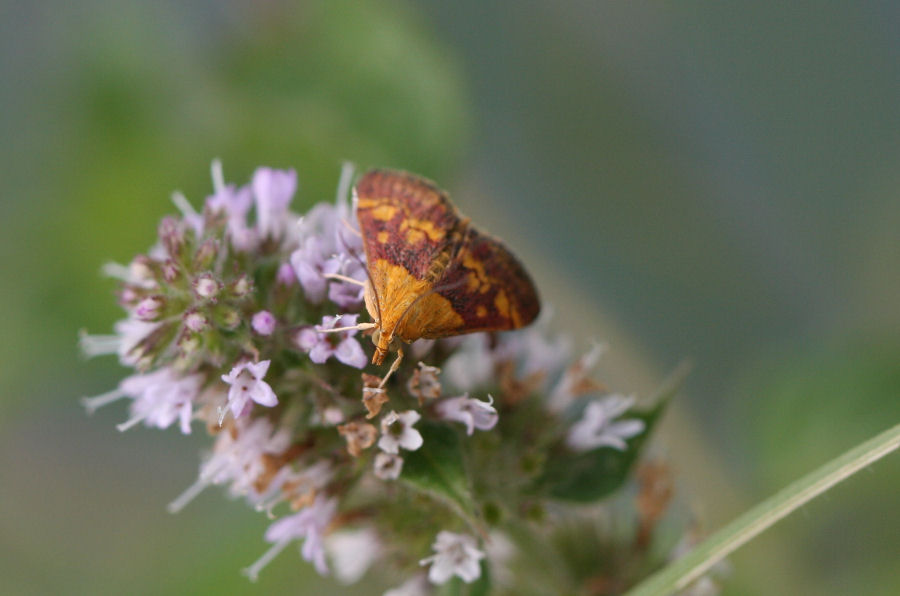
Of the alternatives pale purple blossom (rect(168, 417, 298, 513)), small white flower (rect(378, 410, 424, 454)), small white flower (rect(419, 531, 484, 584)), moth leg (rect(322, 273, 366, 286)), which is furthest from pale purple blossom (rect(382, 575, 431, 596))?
moth leg (rect(322, 273, 366, 286))

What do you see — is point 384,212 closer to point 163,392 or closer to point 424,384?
point 424,384

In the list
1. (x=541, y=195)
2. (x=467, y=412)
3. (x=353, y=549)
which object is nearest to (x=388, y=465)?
(x=467, y=412)

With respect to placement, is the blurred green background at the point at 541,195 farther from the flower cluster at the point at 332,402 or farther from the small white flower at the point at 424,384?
the small white flower at the point at 424,384

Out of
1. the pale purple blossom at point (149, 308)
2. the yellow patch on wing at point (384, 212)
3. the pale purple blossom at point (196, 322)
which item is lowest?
the pale purple blossom at point (196, 322)

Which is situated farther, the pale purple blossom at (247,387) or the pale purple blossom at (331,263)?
the pale purple blossom at (331,263)

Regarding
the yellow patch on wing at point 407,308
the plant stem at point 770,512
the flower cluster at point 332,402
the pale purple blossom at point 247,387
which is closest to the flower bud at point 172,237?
the flower cluster at point 332,402

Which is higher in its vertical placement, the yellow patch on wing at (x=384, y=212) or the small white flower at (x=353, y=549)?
the yellow patch on wing at (x=384, y=212)
